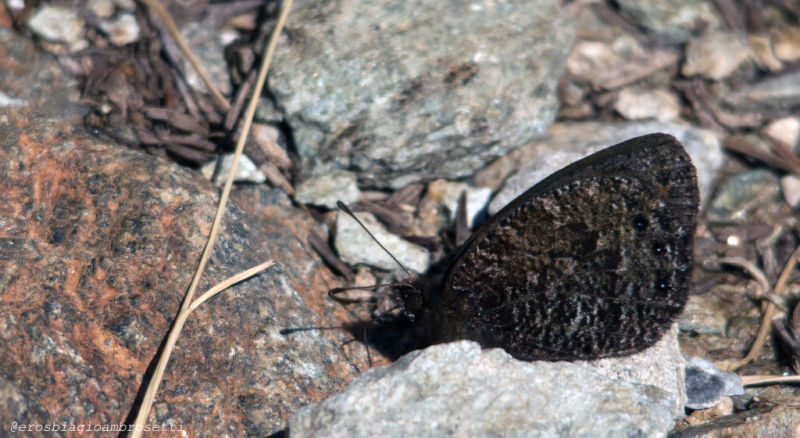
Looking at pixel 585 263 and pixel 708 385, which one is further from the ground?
pixel 585 263

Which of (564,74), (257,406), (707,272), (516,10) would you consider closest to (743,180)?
(707,272)

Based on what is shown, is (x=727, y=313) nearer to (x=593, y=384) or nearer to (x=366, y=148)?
(x=593, y=384)

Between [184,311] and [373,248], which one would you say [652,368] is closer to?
[373,248]

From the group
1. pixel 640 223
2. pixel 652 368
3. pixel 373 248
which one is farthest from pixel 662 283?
pixel 373 248

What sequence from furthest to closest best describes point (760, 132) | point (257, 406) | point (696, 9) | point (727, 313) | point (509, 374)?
point (696, 9) → point (760, 132) → point (727, 313) → point (257, 406) → point (509, 374)

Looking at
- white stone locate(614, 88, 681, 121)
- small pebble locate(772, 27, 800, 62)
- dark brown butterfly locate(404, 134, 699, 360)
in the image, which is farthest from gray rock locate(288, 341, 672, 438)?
small pebble locate(772, 27, 800, 62)

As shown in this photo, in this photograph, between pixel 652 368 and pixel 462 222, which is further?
pixel 462 222

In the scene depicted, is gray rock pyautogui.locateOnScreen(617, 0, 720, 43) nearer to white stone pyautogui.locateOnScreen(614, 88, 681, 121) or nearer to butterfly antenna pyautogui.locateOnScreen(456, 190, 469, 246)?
white stone pyautogui.locateOnScreen(614, 88, 681, 121)
